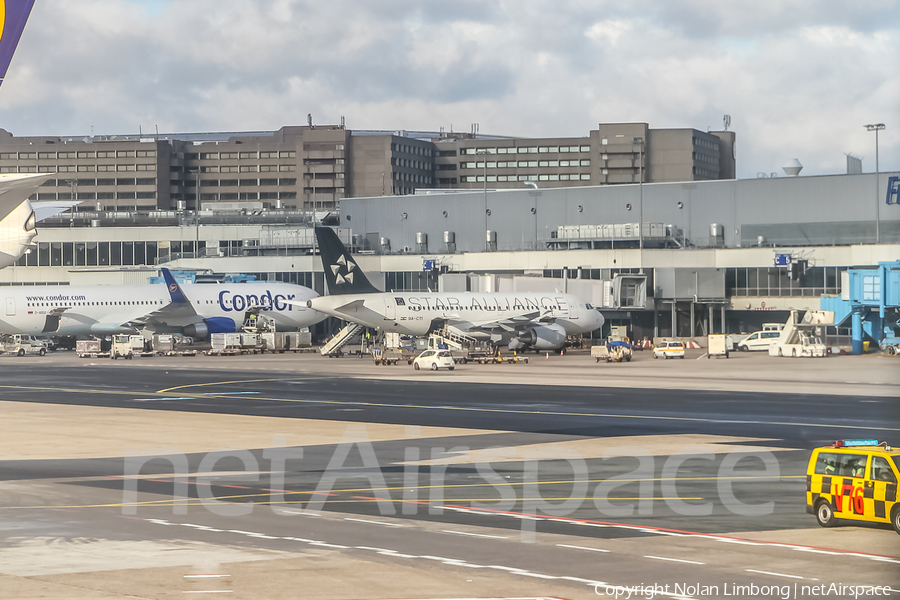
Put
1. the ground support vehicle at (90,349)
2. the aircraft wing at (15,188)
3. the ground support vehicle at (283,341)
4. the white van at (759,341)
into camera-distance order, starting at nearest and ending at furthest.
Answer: the aircraft wing at (15,188)
the white van at (759,341)
the ground support vehicle at (90,349)
the ground support vehicle at (283,341)

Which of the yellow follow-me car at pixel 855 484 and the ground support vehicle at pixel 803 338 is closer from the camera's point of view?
the yellow follow-me car at pixel 855 484

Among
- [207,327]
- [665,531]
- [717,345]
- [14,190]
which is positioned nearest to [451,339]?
[717,345]

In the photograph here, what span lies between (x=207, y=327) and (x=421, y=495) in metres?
71.5

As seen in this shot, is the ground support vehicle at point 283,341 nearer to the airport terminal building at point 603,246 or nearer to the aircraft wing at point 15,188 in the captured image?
the airport terminal building at point 603,246

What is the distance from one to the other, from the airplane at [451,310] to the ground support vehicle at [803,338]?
15327 millimetres

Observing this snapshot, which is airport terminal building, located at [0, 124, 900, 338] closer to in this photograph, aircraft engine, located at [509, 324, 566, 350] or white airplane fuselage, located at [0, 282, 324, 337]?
aircraft engine, located at [509, 324, 566, 350]

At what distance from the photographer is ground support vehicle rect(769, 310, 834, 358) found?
79625 millimetres

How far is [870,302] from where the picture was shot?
3120 inches

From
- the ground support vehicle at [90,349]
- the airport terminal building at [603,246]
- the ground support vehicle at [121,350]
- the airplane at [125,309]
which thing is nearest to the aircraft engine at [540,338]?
the airport terminal building at [603,246]

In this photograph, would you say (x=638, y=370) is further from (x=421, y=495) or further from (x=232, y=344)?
(x=421, y=495)

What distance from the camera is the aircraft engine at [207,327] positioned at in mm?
90812

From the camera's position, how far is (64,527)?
18.7 meters

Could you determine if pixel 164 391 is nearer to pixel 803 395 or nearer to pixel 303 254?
pixel 803 395

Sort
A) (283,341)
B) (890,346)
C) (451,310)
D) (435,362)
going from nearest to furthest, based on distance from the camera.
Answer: (435,362) < (890,346) < (451,310) < (283,341)
